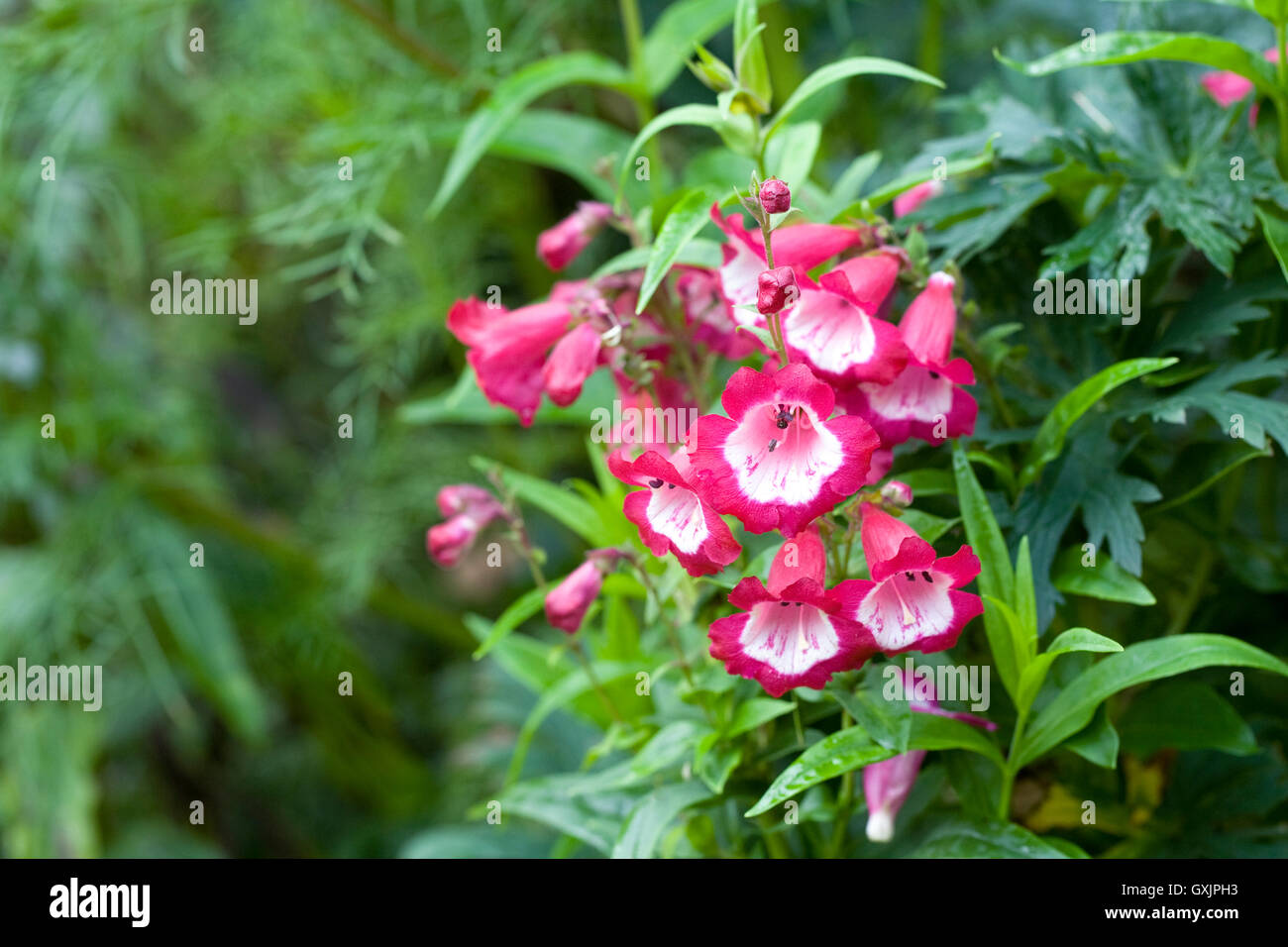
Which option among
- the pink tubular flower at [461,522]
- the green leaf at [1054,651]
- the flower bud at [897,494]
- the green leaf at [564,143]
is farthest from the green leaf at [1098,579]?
the green leaf at [564,143]

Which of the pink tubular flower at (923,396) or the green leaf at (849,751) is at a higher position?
the pink tubular flower at (923,396)

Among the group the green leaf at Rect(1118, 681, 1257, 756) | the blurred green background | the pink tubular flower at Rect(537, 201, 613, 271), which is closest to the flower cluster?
the pink tubular flower at Rect(537, 201, 613, 271)

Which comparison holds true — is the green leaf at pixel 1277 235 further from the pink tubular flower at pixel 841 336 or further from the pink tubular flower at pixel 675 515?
the pink tubular flower at pixel 675 515

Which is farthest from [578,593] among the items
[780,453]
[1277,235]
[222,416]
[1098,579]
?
[222,416]

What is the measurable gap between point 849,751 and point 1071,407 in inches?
9.0

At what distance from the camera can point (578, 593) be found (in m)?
0.63

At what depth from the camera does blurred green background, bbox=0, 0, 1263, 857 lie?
3.76 feet

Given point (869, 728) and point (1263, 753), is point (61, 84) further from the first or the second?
point (1263, 753)

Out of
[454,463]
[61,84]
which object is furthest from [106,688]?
[61,84]

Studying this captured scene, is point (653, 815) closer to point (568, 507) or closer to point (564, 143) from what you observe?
point (568, 507)

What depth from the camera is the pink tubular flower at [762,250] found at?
58 cm

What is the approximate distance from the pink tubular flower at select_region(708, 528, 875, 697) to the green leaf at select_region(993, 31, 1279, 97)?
32 cm

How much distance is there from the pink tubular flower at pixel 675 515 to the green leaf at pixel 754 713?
11 centimetres

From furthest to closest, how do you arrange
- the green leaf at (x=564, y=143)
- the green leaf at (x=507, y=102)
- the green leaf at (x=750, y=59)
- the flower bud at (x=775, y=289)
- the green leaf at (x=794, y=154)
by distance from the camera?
the green leaf at (x=564, y=143) → the green leaf at (x=507, y=102) → the green leaf at (x=794, y=154) → the green leaf at (x=750, y=59) → the flower bud at (x=775, y=289)
